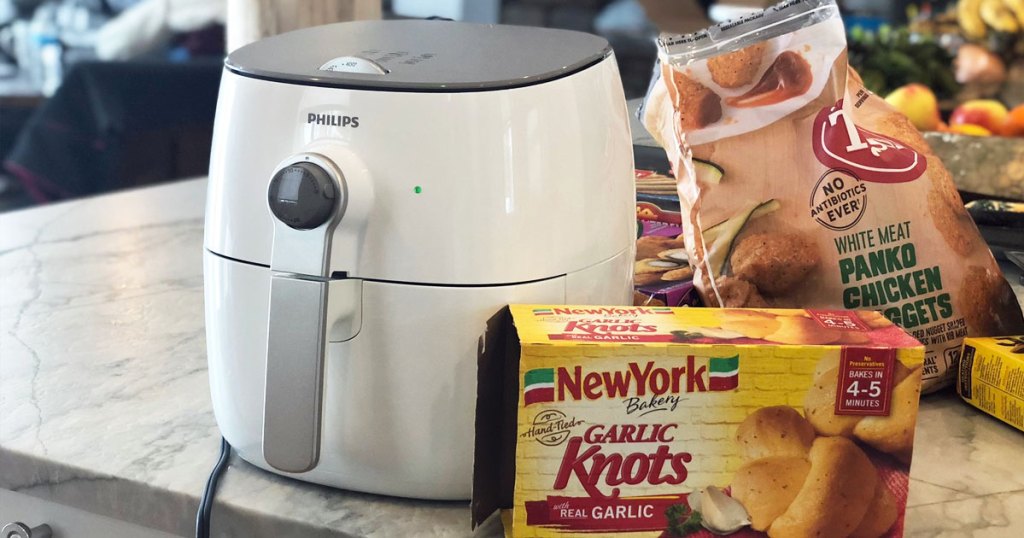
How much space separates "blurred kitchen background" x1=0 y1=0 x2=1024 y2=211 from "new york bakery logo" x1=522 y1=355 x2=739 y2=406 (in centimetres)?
136

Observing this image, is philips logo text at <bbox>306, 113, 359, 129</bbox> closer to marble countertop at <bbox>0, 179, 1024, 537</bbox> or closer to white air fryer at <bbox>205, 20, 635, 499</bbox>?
white air fryer at <bbox>205, 20, 635, 499</bbox>

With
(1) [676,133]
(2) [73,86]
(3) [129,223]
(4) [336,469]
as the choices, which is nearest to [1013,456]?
(1) [676,133]

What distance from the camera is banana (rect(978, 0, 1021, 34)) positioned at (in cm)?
260

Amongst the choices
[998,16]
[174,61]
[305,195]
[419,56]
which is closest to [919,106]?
[998,16]

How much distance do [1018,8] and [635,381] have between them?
8.64 feet

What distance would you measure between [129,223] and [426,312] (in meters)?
0.75

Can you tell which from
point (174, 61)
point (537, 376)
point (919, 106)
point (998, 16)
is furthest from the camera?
point (174, 61)

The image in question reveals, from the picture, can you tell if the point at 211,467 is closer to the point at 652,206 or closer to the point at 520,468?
the point at 520,468

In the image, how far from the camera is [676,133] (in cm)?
74

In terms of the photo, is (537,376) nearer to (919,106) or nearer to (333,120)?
(333,120)

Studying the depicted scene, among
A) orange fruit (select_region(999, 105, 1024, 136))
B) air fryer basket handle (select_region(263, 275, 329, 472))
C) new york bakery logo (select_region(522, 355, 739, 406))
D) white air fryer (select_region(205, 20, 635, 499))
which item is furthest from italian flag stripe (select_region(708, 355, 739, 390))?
orange fruit (select_region(999, 105, 1024, 136))

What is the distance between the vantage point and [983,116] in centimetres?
Answer: 189

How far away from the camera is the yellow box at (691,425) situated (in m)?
0.54

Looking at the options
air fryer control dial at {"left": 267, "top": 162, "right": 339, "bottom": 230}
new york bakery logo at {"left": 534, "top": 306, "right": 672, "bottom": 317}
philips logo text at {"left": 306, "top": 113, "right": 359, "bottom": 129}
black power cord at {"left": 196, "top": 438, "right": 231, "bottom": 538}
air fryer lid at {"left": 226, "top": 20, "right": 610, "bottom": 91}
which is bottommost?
black power cord at {"left": 196, "top": 438, "right": 231, "bottom": 538}
